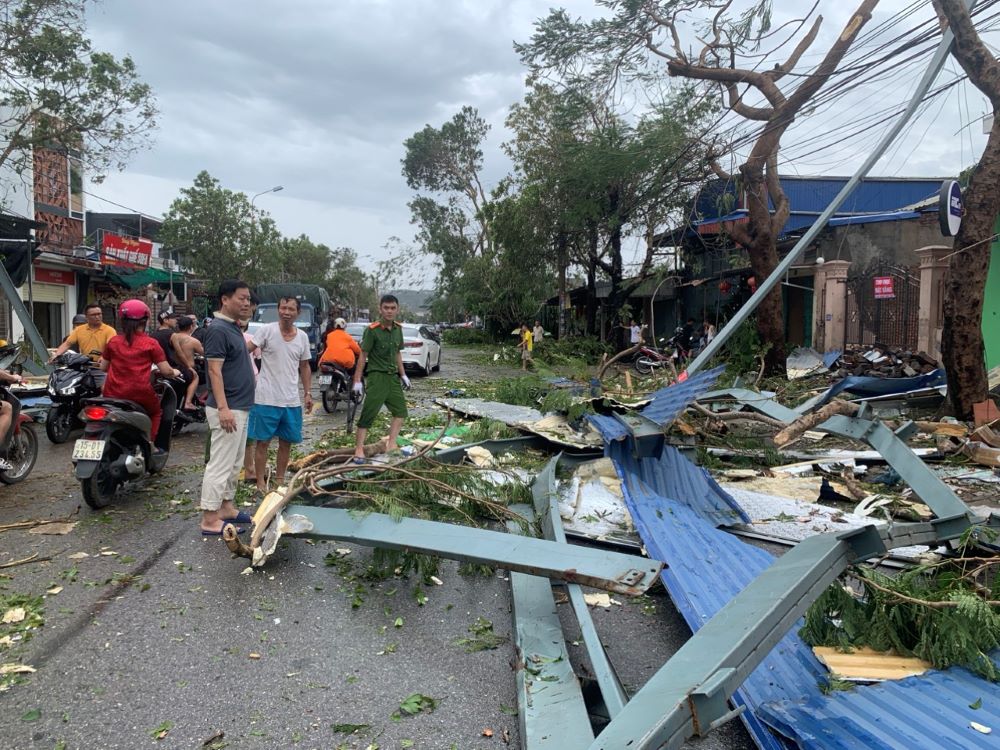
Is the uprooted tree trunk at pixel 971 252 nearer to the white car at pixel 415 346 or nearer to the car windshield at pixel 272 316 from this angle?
the white car at pixel 415 346

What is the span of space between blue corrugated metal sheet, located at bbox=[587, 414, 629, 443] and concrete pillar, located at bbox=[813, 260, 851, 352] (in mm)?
12668

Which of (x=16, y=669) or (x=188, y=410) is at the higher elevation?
(x=188, y=410)

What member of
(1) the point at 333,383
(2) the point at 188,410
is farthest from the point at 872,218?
(2) the point at 188,410

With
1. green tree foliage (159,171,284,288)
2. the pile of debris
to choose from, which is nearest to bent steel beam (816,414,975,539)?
the pile of debris

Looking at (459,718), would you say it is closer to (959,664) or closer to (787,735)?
(787,735)

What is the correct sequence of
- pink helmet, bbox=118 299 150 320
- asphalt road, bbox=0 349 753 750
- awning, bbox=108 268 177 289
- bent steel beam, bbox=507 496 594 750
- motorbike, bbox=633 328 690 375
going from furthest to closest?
1. awning, bbox=108 268 177 289
2. motorbike, bbox=633 328 690 375
3. pink helmet, bbox=118 299 150 320
4. asphalt road, bbox=0 349 753 750
5. bent steel beam, bbox=507 496 594 750

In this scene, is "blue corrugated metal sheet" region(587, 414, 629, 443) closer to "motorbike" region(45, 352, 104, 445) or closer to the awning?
"motorbike" region(45, 352, 104, 445)

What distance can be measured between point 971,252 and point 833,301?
8951 mm

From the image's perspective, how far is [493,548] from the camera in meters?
3.67

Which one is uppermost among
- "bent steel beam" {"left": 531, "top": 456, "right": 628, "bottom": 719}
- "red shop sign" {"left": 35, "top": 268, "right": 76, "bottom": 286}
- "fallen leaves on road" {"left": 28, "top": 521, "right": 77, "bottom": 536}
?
"red shop sign" {"left": 35, "top": 268, "right": 76, "bottom": 286}

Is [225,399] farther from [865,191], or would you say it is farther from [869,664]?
[865,191]

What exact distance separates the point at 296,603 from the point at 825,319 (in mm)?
16554

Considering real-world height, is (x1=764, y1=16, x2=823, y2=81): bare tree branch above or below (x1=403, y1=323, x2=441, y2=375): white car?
above

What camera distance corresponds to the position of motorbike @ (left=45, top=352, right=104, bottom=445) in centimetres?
699
